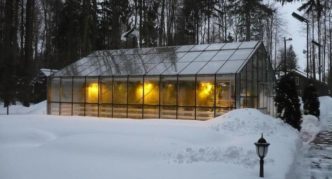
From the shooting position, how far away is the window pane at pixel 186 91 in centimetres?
1577

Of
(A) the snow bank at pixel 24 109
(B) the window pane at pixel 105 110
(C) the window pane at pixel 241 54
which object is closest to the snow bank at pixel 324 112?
(C) the window pane at pixel 241 54

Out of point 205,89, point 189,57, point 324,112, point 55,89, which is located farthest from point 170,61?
point 324,112

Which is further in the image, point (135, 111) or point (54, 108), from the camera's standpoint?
point (54, 108)

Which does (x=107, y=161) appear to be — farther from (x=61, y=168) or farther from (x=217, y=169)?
(x=217, y=169)

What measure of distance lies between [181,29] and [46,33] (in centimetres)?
1389

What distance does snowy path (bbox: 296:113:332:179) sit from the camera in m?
9.45

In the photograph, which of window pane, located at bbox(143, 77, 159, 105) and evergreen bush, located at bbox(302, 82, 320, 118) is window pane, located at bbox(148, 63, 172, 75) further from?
evergreen bush, located at bbox(302, 82, 320, 118)

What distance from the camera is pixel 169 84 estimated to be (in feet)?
53.5

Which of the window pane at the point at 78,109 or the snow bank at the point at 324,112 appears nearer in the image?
the window pane at the point at 78,109

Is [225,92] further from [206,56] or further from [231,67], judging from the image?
[206,56]

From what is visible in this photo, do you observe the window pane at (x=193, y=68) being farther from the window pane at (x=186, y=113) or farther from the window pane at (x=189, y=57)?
the window pane at (x=186, y=113)

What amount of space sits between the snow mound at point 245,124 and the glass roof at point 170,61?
2.44 metres

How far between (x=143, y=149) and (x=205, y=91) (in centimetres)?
615

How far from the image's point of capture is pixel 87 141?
11031mm
